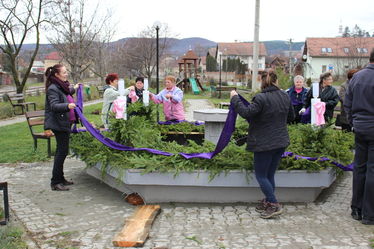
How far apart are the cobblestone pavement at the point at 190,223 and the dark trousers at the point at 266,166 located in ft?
1.20

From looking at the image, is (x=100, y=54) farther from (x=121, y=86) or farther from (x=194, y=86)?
(x=121, y=86)

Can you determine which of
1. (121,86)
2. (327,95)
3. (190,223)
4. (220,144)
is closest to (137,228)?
(190,223)

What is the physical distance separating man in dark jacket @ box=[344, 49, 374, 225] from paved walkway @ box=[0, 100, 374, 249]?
22 centimetres

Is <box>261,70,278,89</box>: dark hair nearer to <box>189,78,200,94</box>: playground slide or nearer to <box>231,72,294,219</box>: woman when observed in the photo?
<box>231,72,294,219</box>: woman

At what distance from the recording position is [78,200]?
18.3 feet

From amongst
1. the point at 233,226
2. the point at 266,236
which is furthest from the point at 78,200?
the point at 266,236

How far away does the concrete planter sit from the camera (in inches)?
202

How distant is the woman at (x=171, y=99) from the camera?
7.88 metres

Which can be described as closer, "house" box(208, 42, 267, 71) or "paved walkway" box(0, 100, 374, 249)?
"paved walkway" box(0, 100, 374, 249)

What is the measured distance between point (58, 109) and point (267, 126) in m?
2.83

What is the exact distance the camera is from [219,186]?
520 centimetres

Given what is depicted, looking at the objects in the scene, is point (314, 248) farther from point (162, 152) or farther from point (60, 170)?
point (60, 170)

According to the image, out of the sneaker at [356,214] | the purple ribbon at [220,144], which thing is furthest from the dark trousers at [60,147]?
the sneaker at [356,214]

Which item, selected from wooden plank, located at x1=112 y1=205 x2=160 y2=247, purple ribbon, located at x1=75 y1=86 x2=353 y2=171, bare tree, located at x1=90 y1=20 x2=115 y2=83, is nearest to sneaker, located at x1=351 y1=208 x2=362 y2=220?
purple ribbon, located at x1=75 y1=86 x2=353 y2=171
